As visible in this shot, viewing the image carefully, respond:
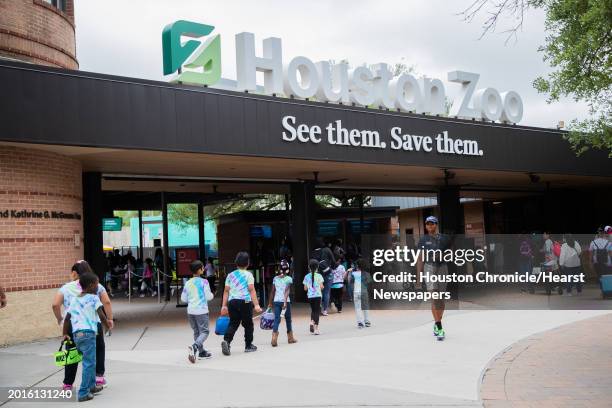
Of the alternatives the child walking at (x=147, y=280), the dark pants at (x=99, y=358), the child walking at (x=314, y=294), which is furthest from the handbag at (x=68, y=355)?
the child walking at (x=147, y=280)

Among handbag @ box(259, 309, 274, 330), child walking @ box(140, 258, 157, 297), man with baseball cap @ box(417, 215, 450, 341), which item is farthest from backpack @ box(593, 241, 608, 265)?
child walking @ box(140, 258, 157, 297)

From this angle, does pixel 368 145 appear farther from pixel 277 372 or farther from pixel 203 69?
pixel 277 372

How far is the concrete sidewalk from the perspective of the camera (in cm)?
771

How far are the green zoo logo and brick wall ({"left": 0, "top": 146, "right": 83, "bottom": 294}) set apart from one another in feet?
9.92

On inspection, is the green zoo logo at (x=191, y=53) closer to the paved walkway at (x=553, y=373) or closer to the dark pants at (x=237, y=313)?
the dark pants at (x=237, y=313)

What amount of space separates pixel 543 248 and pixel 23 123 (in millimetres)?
14980

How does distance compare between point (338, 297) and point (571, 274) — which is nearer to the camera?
point (338, 297)

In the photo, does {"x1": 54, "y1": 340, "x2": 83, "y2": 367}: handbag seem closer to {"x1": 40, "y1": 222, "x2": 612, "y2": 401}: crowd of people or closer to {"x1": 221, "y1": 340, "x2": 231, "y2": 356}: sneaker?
{"x1": 40, "y1": 222, "x2": 612, "y2": 401}: crowd of people

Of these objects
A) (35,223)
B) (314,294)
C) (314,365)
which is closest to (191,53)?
(35,223)

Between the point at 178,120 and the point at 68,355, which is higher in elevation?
the point at 178,120

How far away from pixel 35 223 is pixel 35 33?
15.3 ft

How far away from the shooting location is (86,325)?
779 cm

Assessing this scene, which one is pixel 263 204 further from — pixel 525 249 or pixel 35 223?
pixel 35 223

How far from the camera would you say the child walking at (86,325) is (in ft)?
25.3
